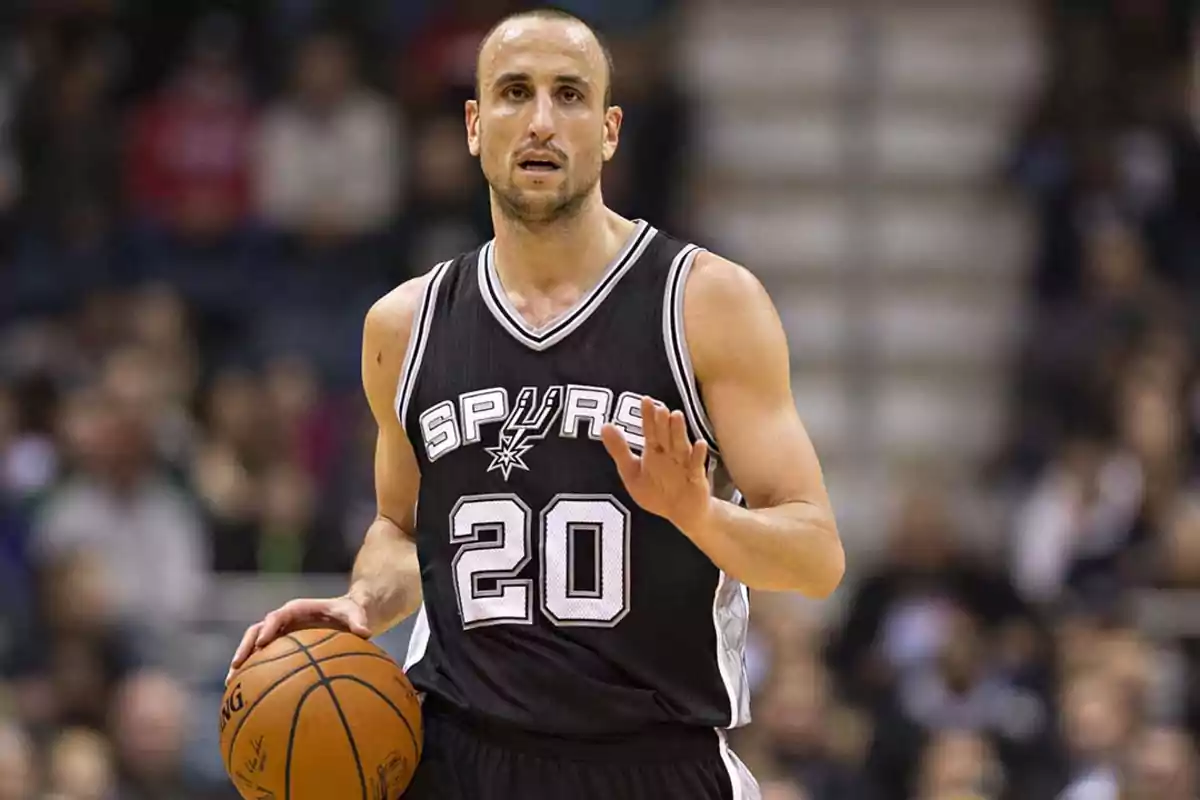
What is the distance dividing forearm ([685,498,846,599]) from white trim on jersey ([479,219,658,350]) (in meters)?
0.67

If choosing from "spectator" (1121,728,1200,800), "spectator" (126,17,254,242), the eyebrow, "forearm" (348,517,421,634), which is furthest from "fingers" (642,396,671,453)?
"spectator" (126,17,254,242)

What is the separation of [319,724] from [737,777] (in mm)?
983

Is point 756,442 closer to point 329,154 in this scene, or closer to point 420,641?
point 420,641

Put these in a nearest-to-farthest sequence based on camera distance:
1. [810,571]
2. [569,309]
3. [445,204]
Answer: [810,571]
[569,309]
[445,204]

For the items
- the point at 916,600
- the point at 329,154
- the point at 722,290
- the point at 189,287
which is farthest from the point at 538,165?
the point at 329,154

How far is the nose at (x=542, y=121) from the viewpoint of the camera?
4.90m

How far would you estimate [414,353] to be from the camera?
520 centimetres

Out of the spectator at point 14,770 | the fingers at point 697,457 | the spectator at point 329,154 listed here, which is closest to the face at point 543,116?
the fingers at point 697,457

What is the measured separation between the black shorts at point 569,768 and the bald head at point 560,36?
149 cm

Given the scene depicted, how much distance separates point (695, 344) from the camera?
16.1 feet

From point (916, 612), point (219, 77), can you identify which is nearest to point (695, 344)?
point (916, 612)

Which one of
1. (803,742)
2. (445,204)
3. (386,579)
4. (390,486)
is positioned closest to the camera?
(386,579)

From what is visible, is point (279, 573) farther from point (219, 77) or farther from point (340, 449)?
point (219, 77)

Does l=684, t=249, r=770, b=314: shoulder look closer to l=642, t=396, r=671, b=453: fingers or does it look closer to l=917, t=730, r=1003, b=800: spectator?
l=642, t=396, r=671, b=453: fingers
